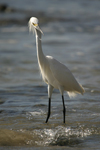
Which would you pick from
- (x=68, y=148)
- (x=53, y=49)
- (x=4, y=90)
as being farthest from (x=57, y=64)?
(x=53, y=49)

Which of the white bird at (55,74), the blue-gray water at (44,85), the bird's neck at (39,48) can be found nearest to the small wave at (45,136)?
the blue-gray water at (44,85)

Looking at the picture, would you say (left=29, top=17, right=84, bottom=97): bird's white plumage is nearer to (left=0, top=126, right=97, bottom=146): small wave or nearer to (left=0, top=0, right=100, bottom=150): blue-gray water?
(left=0, top=0, right=100, bottom=150): blue-gray water

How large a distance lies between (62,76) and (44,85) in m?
2.34

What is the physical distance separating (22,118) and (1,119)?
0.33 metres

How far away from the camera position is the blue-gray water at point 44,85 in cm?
413

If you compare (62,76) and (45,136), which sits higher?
(62,76)

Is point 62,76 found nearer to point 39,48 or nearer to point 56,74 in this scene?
point 56,74

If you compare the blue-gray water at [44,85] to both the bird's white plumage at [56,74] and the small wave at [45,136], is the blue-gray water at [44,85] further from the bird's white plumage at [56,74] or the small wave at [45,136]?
the bird's white plumage at [56,74]

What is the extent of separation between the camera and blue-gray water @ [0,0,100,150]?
413 cm

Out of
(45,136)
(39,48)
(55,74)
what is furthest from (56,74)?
(45,136)

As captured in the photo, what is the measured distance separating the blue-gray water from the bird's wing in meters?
0.50

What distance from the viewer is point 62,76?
471 centimetres

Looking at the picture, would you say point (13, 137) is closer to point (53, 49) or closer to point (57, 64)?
point (57, 64)

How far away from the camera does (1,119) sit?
16.0 feet
